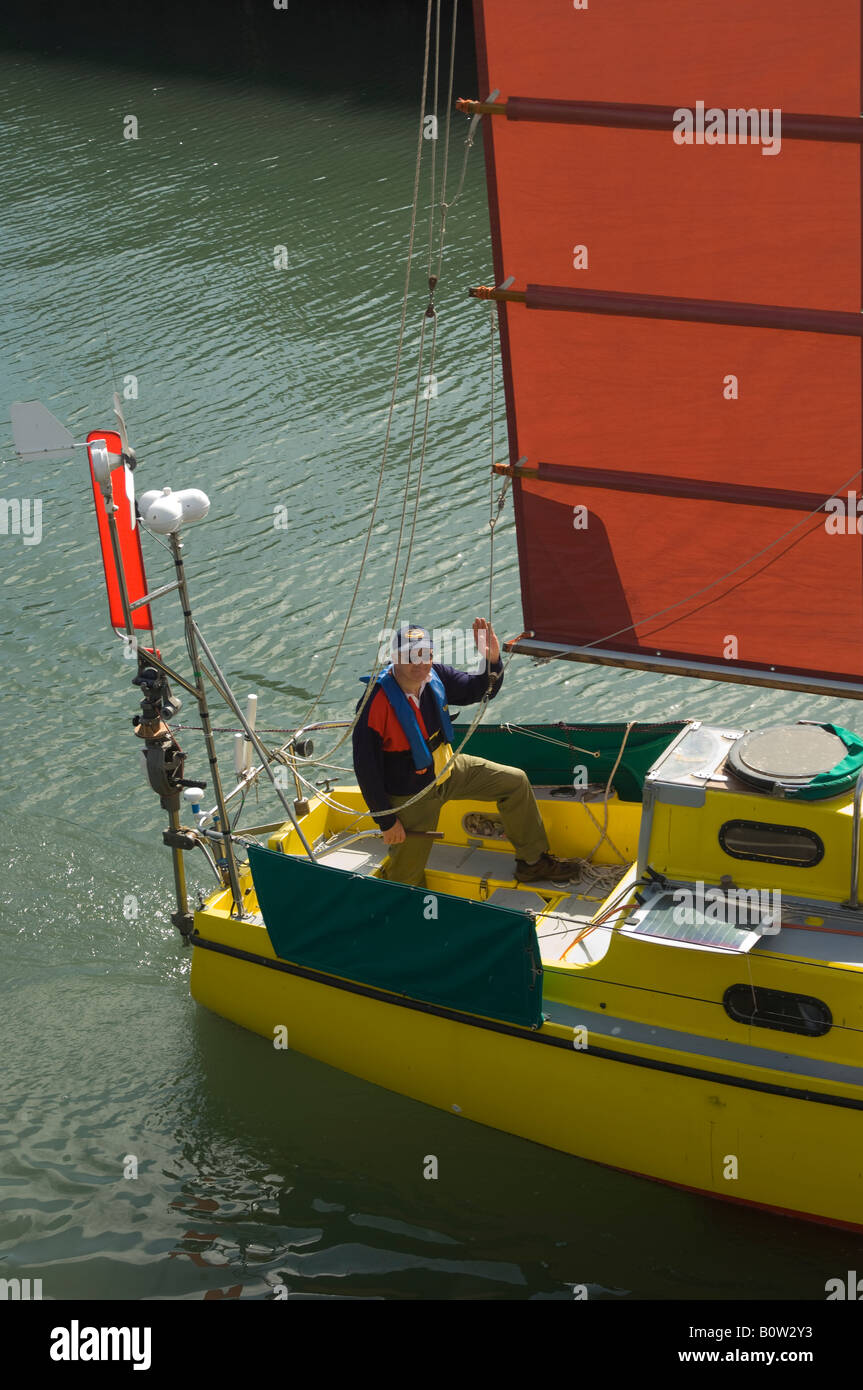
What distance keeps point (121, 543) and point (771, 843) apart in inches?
136

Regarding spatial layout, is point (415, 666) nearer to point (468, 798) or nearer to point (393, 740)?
point (393, 740)

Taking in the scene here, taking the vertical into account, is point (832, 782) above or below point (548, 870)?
above

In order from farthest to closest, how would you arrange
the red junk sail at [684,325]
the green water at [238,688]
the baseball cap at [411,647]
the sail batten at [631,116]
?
the baseball cap at [411,647] → the green water at [238,688] → the red junk sail at [684,325] → the sail batten at [631,116]

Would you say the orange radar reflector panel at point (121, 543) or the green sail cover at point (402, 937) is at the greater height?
the orange radar reflector panel at point (121, 543)

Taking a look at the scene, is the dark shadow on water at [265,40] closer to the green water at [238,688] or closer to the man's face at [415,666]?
the green water at [238,688]

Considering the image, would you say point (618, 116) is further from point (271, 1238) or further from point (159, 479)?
point (159, 479)

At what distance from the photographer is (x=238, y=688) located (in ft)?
37.7

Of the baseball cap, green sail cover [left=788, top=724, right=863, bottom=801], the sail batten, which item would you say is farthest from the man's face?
the sail batten

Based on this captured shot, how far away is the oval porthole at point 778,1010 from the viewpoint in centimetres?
624

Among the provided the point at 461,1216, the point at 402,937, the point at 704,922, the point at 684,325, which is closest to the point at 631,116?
the point at 684,325

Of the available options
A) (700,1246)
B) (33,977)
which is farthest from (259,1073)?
(700,1246)

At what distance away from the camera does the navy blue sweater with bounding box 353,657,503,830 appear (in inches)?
291

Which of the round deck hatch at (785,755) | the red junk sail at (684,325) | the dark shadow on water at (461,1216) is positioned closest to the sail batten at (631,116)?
the red junk sail at (684,325)

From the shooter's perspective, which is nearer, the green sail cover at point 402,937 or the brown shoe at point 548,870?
the green sail cover at point 402,937
